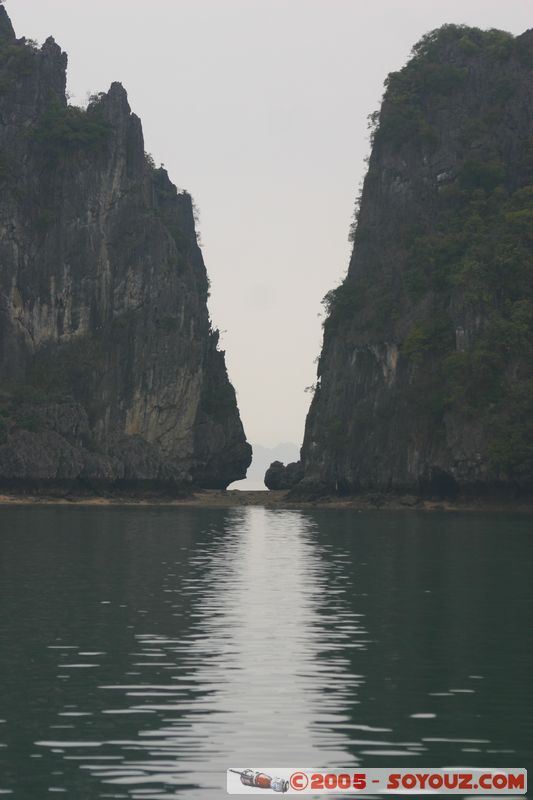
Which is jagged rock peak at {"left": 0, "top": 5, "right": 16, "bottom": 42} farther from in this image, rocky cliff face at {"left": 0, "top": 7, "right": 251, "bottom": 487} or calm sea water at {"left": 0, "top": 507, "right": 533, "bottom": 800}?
calm sea water at {"left": 0, "top": 507, "right": 533, "bottom": 800}

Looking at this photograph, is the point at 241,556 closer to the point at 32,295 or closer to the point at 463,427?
the point at 463,427

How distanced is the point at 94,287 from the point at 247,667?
108m

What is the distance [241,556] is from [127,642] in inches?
905

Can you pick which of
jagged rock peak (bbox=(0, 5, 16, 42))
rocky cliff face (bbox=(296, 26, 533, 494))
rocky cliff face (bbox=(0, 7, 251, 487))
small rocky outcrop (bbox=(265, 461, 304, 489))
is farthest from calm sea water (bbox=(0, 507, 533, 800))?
jagged rock peak (bbox=(0, 5, 16, 42))

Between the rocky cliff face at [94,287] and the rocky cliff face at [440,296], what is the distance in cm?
1418

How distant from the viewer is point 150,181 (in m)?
136

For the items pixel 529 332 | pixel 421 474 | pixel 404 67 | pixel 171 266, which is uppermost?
pixel 404 67

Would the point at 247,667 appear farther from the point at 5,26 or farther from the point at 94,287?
the point at 5,26

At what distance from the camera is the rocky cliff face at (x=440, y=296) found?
320ft

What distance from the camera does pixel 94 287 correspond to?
415 feet

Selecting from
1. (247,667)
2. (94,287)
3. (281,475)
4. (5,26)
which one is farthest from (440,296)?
(247,667)

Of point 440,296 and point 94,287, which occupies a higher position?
point 94,287

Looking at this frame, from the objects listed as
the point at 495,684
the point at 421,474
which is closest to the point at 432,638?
the point at 495,684

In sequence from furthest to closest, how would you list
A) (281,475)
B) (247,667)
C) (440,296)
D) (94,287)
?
(281,475) → (94,287) → (440,296) → (247,667)
